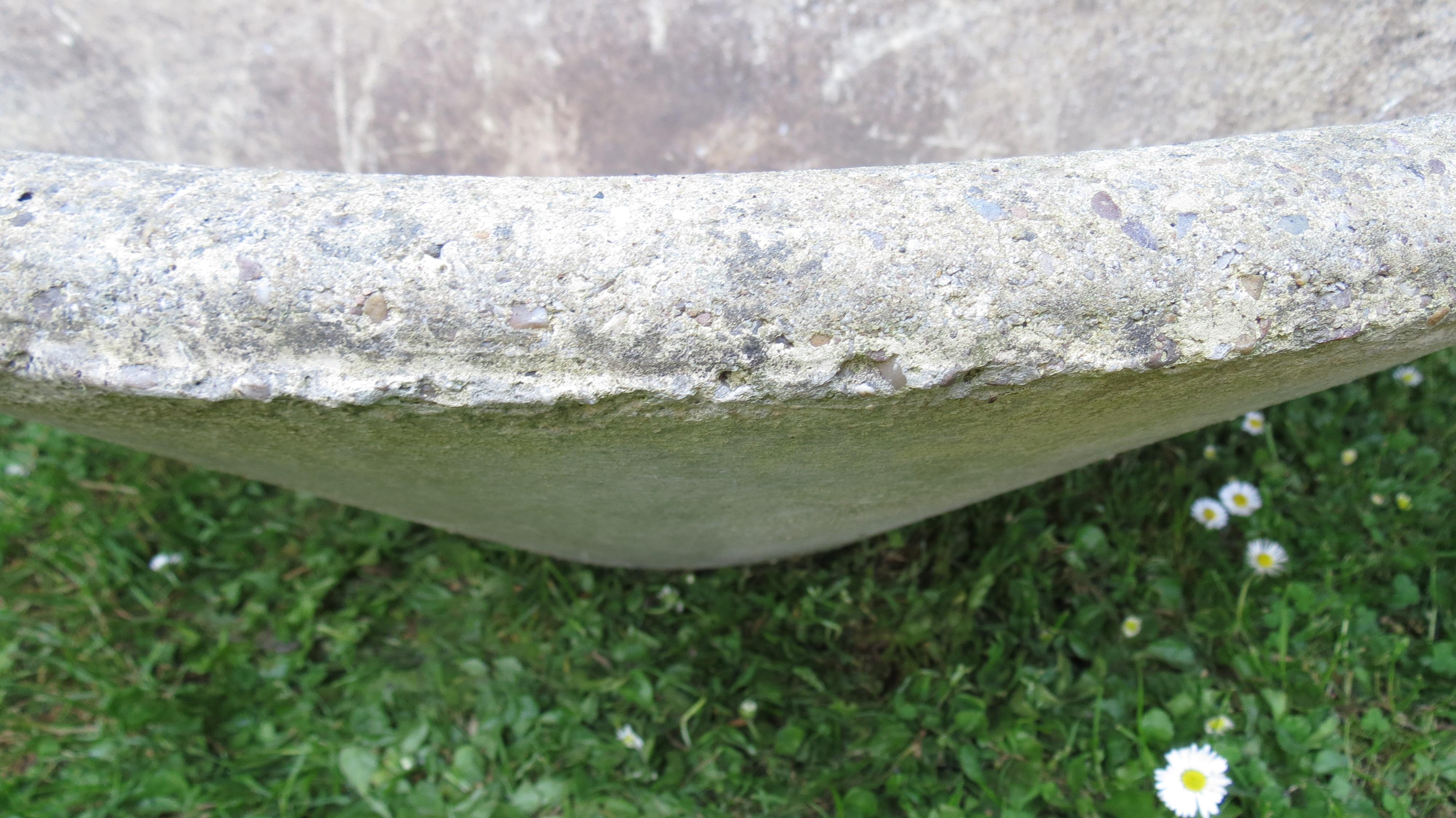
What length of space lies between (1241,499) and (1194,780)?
1.59ft

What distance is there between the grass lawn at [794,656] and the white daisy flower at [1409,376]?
2 centimetres

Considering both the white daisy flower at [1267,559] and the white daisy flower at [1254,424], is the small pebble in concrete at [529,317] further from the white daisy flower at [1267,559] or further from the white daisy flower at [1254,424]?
the white daisy flower at [1254,424]

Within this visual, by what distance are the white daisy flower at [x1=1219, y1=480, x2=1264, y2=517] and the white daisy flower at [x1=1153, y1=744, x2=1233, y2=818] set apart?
16.2 inches

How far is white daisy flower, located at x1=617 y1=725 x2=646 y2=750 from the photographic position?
1135 millimetres

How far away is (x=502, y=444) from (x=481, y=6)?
4.02ft

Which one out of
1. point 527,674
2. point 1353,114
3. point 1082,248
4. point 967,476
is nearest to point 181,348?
point 1082,248

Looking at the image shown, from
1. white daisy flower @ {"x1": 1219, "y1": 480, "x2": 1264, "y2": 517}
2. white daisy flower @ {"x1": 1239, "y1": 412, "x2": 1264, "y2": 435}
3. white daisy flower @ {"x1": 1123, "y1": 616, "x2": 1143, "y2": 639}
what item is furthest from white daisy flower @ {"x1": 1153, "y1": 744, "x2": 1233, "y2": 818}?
white daisy flower @ {"x1": 1239, "y1": 412, "x2": 1264, "y2": 435}

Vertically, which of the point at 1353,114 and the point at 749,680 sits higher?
the point at 1353,114

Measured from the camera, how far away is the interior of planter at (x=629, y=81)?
123 centimetres

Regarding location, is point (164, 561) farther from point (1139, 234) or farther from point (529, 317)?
point (1139, 234)

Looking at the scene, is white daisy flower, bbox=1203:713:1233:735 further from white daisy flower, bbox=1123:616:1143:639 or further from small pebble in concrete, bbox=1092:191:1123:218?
small pebble in concrete, bbox=1092:191:1123:218

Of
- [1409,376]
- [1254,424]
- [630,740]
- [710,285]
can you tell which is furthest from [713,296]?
[1409,376]

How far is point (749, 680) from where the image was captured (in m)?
1.19

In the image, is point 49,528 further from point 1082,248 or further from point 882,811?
point 1082,248
